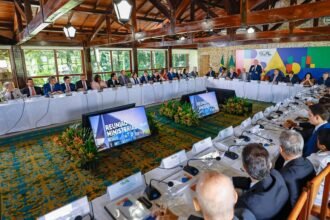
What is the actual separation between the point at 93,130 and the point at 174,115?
8.21ft

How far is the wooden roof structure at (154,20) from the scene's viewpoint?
4246 mm

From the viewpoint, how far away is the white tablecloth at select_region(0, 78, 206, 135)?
16.6ft

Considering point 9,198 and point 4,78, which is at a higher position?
point 4,78

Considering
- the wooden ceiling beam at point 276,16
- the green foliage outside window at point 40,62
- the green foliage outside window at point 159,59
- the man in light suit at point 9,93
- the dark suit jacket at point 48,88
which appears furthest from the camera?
the green foliage outside window at point 159,59

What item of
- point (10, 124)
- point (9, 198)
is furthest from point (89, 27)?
point (9, 198)

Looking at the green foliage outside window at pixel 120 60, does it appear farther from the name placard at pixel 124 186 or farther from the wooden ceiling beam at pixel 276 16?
the name placard at pixel 124 186

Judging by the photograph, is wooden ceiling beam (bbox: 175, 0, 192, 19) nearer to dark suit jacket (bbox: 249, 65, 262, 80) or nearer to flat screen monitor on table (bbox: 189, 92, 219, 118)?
flat screen monitor on table (bbox: 189, 92, 219, 118)

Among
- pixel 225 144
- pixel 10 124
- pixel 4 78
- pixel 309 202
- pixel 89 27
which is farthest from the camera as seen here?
pixel 89 27

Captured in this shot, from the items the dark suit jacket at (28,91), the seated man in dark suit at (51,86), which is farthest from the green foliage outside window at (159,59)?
the dark suit jacket at (28,91)

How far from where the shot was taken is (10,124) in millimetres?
5059

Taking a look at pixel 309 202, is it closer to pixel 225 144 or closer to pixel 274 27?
pixel 225 144

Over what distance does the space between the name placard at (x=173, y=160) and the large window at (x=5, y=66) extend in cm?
884

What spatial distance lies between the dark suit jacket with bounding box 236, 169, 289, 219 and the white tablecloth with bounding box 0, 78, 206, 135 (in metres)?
5.42

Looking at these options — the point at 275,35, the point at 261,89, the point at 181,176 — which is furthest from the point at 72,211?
the point at 275,35
